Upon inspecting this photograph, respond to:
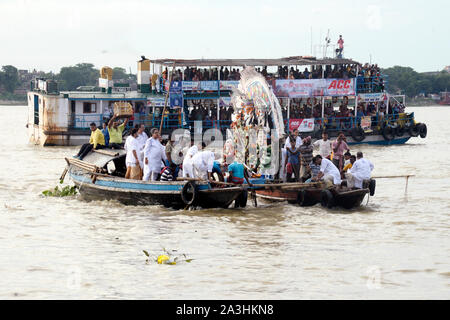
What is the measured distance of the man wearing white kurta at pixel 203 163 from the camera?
15.4 m

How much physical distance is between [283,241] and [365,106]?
23115 millimetres

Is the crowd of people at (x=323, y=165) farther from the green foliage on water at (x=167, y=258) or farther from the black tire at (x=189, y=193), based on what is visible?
the green foliage on water at (x=167, y=258)

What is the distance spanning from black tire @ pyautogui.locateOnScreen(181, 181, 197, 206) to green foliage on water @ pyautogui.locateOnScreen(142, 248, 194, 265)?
3.08 metres

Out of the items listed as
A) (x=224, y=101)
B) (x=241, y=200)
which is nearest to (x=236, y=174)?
(x=241, y=200)

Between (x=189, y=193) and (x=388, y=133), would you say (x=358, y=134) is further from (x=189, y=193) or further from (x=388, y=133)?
(x=189, y=193)

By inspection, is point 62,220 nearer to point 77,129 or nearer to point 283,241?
point 283,241

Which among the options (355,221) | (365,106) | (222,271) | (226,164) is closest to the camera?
(222,271)

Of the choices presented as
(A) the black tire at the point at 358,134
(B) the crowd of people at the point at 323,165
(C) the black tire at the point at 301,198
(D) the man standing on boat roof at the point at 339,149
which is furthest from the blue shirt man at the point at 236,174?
(A) the black tire at the point at 358,134

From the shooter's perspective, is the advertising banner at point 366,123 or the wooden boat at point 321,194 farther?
the advertising banner at point 366,123

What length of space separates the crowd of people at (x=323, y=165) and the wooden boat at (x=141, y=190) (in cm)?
177

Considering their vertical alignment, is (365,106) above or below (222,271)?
above
